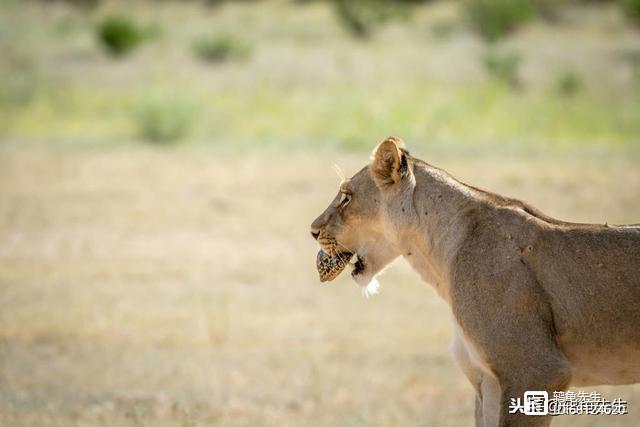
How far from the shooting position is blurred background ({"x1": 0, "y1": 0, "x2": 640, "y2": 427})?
12.8 meters

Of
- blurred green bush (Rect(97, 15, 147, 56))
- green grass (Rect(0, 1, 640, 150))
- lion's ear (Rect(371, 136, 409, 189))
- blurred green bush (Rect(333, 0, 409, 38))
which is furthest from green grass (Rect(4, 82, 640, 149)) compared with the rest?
lion's ear (Rect(371, 136, 409, 189))

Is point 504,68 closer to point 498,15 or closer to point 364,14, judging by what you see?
point 498,15

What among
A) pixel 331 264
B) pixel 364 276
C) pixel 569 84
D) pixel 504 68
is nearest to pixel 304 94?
pixel 504 68

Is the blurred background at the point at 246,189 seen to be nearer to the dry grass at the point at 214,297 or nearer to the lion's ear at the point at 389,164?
the dry grass at the point at 214,297

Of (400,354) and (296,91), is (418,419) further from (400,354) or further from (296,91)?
(296,91)

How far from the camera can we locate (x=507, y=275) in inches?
220

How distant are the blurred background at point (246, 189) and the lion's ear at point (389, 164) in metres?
3.27

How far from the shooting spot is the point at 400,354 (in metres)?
14.6

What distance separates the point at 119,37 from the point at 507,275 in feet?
123

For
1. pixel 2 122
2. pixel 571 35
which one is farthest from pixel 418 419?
pixel 571 35

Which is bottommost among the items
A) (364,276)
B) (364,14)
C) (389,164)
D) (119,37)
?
(364,276)

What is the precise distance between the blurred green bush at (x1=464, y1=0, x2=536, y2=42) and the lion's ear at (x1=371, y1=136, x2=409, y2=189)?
145 feet

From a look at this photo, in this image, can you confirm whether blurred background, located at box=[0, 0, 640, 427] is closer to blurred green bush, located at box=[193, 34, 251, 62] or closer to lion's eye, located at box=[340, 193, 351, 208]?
blurred green bush, located at box=[193, 34, 251, 62]

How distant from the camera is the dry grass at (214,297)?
11734mm
